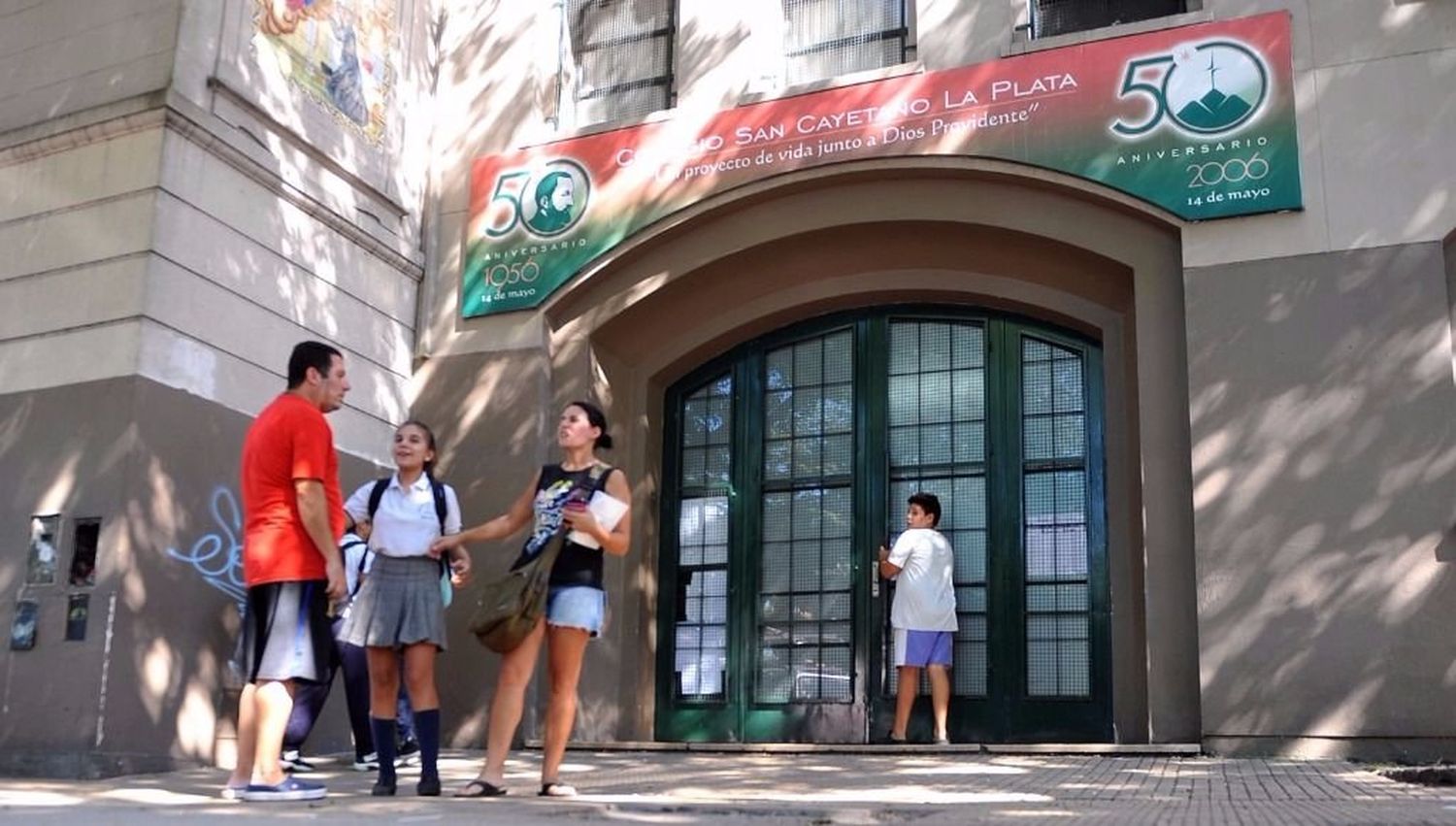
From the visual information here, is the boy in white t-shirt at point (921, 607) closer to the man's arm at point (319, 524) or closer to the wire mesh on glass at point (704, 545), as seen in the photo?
the wire mesh on glass at point (704, 545)

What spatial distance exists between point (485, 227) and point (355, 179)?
1.09m

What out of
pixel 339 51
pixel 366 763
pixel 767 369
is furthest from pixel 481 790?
pixel 339 51

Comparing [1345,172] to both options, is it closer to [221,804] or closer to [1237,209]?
[1237,209]

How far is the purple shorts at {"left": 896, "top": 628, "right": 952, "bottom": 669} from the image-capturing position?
9.50m

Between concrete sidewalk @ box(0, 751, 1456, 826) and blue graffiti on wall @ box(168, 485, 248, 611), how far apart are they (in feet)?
3.77

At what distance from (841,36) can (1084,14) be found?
1815mm

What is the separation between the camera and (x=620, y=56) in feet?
38.7

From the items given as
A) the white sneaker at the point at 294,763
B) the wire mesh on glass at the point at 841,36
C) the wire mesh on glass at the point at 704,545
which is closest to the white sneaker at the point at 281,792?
the white sneaker at the point at 294,763

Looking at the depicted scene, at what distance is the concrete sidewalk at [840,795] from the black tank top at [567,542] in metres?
0.88

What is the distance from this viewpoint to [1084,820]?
4.82 m

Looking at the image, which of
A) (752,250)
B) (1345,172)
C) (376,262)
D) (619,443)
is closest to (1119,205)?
(1345,172)

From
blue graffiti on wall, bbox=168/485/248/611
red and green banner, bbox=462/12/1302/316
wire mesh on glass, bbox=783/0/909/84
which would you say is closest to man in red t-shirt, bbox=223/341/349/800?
A: blue graffiti on wall, bbox=168/485/248/611

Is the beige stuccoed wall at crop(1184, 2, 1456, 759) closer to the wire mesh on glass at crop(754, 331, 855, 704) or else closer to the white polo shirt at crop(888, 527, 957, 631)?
the white polo shirt at crop(888, 527, 957, 631)

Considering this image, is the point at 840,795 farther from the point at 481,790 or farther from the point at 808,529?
the point at 808,529
